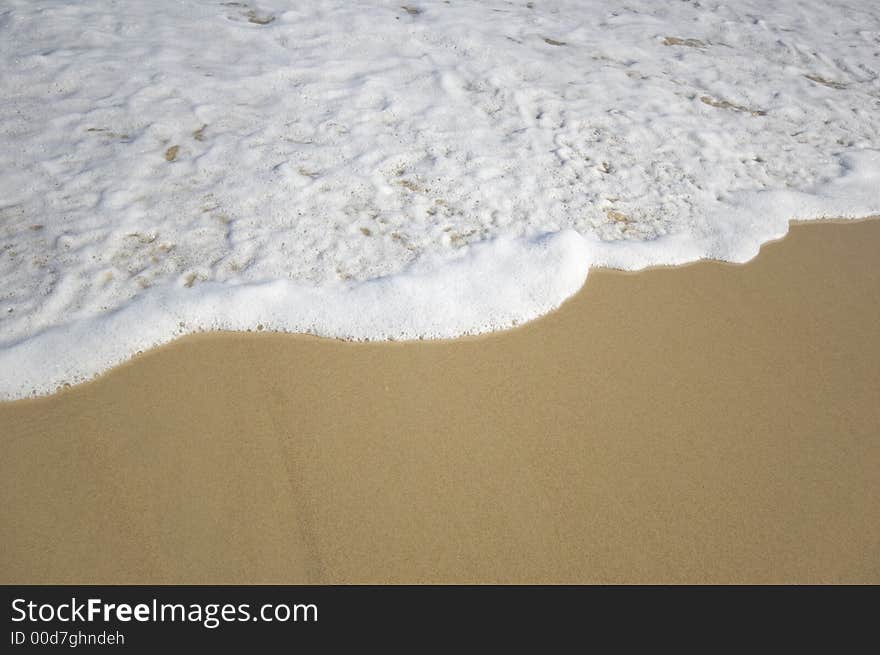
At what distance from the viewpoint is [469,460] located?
1.87 meters

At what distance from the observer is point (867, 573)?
67.1 inches

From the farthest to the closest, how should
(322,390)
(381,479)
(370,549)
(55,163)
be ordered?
(55,163)
(322,390)
(381,479)
(370,549)

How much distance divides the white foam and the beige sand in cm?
21

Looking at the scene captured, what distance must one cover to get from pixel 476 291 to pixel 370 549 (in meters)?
1.07

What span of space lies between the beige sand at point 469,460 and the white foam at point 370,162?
214 millimetres

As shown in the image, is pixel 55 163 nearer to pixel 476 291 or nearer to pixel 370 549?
pixel 476 291

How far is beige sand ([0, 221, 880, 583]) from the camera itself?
5.41ft

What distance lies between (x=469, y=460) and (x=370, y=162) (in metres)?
1.70

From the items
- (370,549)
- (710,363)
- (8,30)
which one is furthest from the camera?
(8,30)

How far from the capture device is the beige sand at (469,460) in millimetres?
1648

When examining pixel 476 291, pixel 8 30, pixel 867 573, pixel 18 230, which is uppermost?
pixel 8 30
